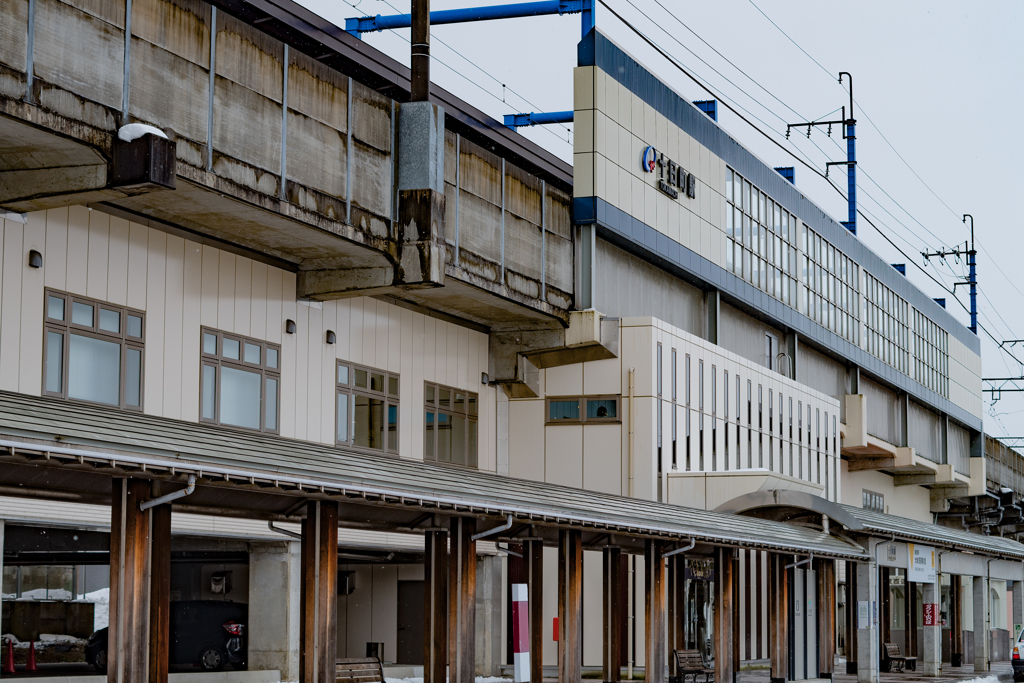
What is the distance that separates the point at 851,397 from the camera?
1993 inches

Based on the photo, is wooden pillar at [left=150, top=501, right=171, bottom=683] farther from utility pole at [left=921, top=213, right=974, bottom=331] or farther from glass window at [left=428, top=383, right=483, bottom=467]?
utility pole at [left=921, top=213, right=974, bottom=331]

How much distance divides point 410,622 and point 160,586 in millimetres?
18819

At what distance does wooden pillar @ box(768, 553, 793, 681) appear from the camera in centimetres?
2727

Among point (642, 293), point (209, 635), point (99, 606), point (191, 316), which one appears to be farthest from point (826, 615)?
point (191, 316)

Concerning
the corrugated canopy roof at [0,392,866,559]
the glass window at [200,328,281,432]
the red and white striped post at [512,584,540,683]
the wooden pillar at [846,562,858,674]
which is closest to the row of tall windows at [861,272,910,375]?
the wooden pillar at [846,562,858,674]

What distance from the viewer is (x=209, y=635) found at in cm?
2567

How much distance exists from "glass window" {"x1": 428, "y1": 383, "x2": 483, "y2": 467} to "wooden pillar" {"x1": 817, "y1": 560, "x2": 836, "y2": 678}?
8.23 metres

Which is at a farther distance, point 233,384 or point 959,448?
point 959,448

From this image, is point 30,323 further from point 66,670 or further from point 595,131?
point 595,131

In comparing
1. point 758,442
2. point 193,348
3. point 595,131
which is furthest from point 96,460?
point 758,442

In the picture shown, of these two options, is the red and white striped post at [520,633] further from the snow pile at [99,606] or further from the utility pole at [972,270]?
the utility pole at [972,270]

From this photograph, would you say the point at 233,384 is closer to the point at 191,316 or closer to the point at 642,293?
the point at 191,316

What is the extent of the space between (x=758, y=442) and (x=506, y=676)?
12076 mm

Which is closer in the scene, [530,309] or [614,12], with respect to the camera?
[530,309]
